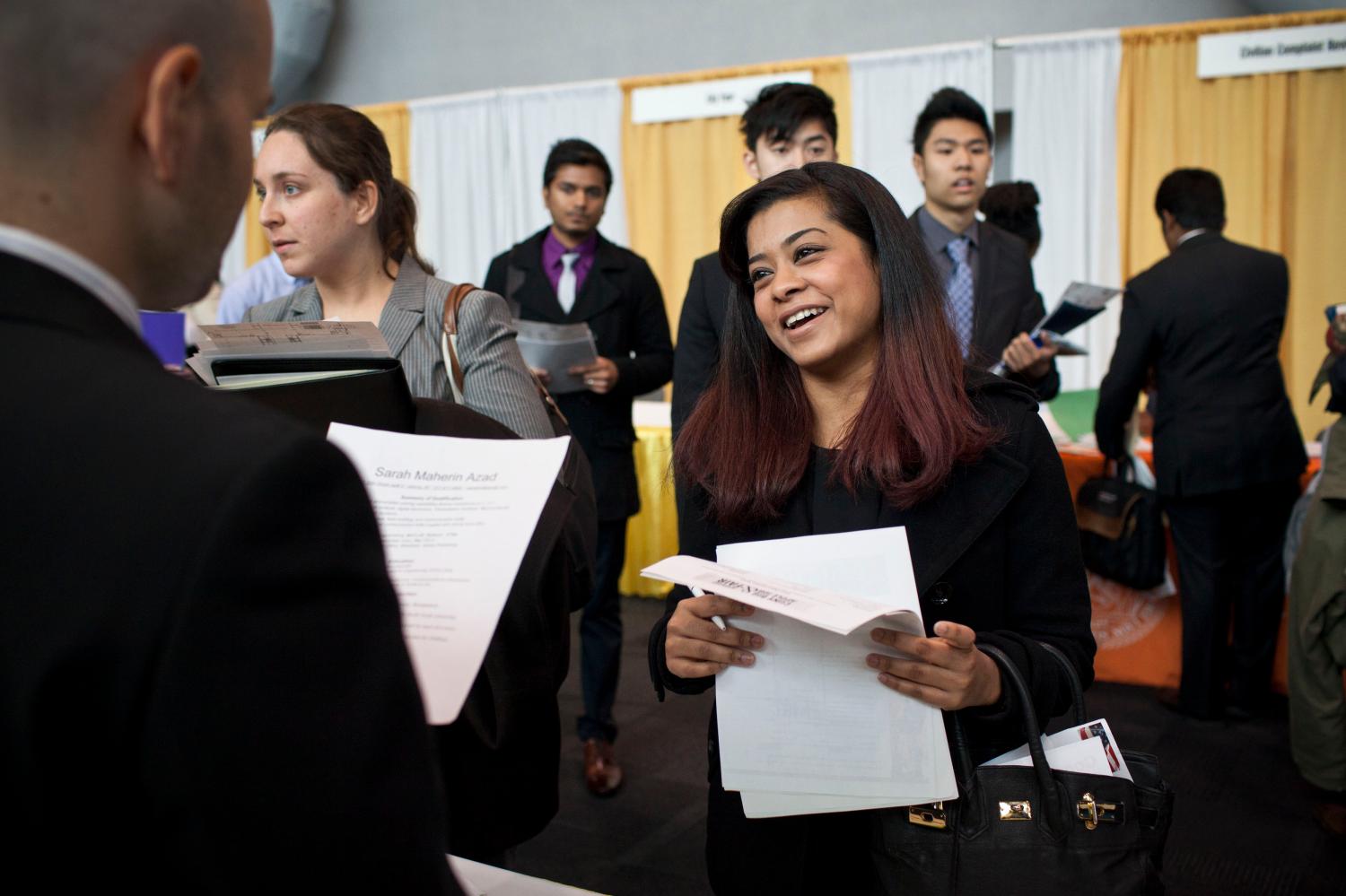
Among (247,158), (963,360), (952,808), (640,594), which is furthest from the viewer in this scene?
(640,594)

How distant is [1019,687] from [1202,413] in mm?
2634

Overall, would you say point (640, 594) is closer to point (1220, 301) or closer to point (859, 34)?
point (1220, 301)

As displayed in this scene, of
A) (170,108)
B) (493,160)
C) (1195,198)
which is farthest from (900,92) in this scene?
(170,108)

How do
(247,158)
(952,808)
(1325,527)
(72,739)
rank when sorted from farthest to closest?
(1325,527) < (952,808) < (247,158) < (72,739)

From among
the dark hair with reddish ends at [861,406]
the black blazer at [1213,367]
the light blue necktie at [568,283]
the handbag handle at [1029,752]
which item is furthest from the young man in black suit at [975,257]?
the handbag handle at [1029,752]

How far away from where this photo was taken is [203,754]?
0.49 meters

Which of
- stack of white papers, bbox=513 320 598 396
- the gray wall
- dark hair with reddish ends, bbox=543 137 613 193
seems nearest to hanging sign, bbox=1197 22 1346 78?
the gray wall

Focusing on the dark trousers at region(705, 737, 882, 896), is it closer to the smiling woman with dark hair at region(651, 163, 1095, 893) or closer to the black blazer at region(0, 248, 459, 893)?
the smiling woman with dark hair at region(651, 163, 1095, 893)

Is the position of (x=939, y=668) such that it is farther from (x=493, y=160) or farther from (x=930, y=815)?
(x=493, y=160)

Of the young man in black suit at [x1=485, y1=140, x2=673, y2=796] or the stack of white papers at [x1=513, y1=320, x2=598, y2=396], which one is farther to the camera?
the young man in black suit at [x1=485, y1=140, x2=673, y2=796]

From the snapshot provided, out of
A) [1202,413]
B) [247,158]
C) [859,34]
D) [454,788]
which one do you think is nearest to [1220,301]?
[1202,413]

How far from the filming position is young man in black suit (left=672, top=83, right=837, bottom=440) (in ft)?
8.48

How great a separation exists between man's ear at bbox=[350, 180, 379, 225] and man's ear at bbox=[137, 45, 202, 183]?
1392mm

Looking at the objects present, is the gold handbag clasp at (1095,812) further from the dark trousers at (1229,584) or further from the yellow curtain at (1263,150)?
the yellow curtain at (1263,150)
